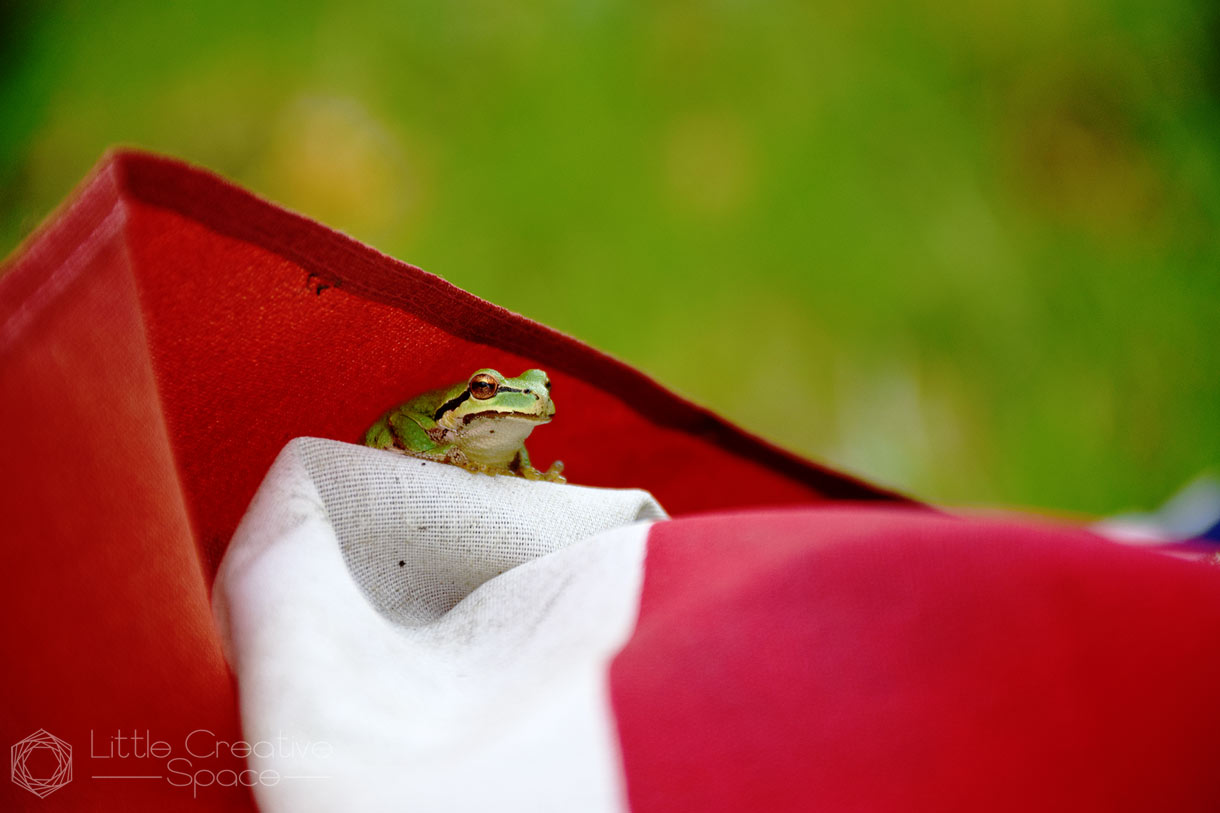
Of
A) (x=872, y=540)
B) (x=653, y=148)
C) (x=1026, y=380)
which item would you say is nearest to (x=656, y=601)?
(x=872, y=540)

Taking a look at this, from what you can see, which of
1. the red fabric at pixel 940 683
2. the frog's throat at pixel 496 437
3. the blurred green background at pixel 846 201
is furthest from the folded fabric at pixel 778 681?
the blurred green background at pixel 846 201

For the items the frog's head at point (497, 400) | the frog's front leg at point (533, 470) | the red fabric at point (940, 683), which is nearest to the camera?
the red fabric at point (940, 683)

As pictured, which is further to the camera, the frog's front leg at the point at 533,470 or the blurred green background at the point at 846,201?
the blurred green background at the point at 846,201

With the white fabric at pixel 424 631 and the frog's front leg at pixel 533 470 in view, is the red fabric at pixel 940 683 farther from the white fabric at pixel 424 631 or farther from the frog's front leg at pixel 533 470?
the frog's front leg at pixel 533 470

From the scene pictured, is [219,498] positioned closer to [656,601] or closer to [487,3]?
[656,601]

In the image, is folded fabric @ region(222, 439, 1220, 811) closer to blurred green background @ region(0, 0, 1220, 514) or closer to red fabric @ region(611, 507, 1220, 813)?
red fabric @ region(611, 507, 1220, 813)

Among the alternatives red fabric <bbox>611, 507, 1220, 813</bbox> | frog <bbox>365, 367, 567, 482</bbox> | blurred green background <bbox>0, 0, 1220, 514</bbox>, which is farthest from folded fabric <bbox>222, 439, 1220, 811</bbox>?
blurred green background <bbox>0, 0, 1220, 514</bbox>

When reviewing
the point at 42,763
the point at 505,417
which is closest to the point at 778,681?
the point at 42,763

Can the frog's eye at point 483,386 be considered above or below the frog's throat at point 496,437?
above
